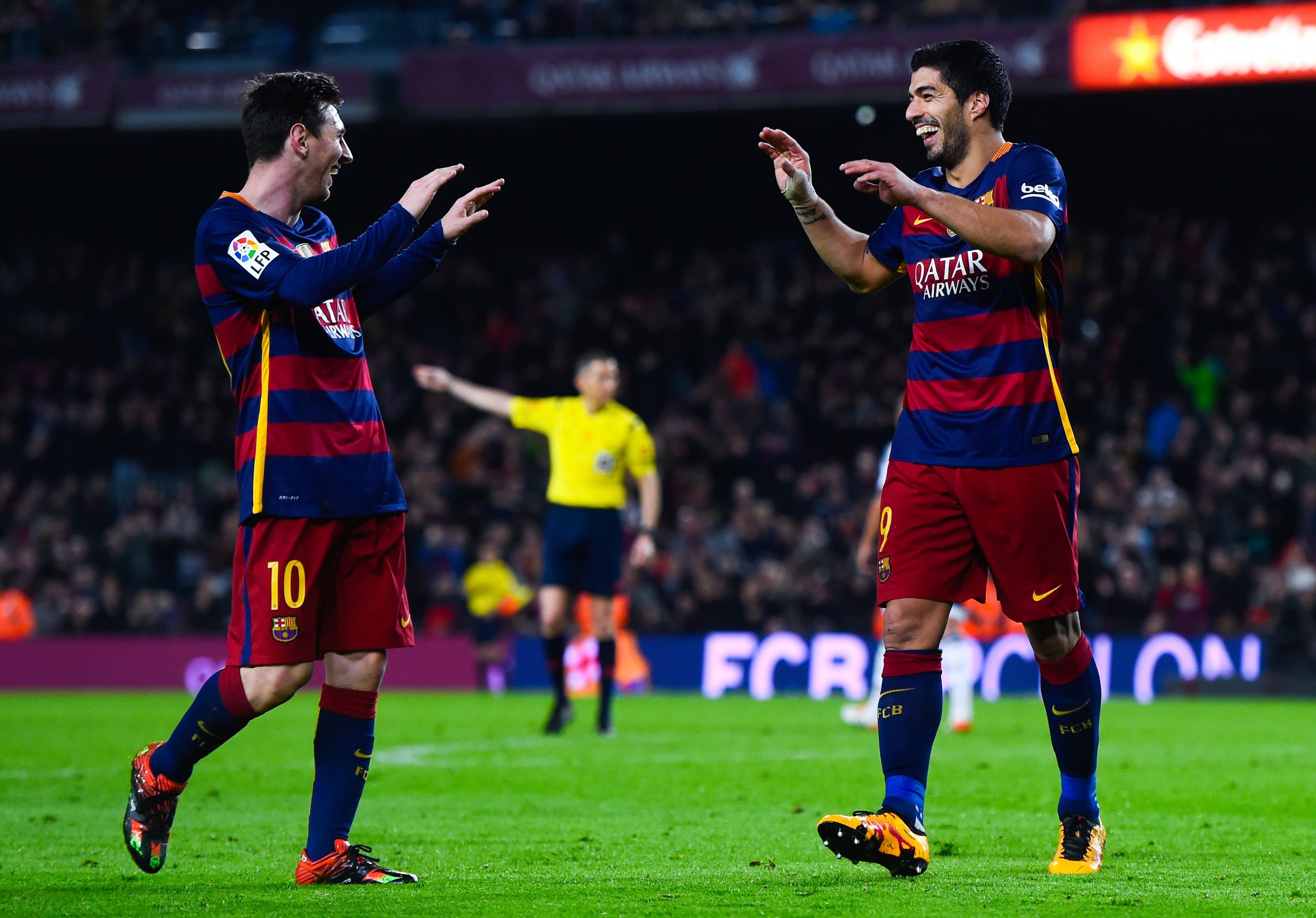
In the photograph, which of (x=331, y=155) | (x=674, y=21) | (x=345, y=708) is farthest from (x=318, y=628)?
(x=674, y=21)

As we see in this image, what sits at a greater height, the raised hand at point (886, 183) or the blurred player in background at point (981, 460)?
the raised hand at point (886, 183)

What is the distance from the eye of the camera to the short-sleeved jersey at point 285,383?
189 inches

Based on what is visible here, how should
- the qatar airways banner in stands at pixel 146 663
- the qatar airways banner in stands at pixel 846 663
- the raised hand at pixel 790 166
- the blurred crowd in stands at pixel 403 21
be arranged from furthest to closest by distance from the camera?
the blurred crowd in stands at pixel 403 21 < the qatar airways banner in stands at pixel 146 663 < the qatar airways banner in stands at pixel 846 663 < the raised hand at pixel 790 166

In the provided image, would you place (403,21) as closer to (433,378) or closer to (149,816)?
(433,378)

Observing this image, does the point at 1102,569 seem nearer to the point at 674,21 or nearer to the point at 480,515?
the point at 480,515

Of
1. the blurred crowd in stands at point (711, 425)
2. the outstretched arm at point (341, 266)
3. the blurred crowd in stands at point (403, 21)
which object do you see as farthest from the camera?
the blurred crowd in stands at point (403, 21)

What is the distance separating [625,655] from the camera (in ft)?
56.7

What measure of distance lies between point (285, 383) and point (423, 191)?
0.67 metres

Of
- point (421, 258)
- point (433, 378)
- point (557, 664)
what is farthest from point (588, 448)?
point (421, 258)

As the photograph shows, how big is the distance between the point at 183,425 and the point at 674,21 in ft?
27.6

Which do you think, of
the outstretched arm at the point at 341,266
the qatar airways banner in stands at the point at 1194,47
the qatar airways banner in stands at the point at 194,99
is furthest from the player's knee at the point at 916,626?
the qatar airways banner in stands at the point at 194,99

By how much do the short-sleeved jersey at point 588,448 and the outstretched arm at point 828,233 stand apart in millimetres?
6250

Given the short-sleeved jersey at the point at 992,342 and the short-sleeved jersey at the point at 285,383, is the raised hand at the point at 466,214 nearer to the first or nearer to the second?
the short-sleeved jersey at the point at 285,383

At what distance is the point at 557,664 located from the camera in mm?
11320
